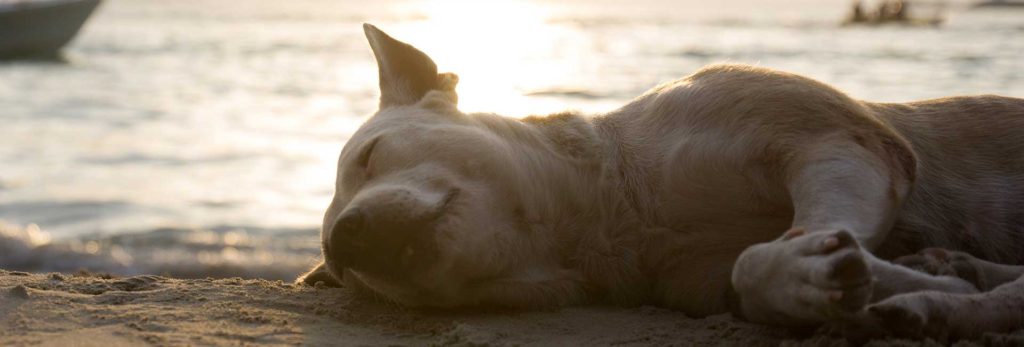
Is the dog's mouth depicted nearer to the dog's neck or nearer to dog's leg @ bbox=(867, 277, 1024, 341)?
the dog's neck

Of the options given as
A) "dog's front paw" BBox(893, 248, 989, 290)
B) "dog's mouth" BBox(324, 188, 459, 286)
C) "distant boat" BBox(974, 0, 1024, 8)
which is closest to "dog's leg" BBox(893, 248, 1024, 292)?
"dog's front paw" BBox(893, 248, 989, 290)

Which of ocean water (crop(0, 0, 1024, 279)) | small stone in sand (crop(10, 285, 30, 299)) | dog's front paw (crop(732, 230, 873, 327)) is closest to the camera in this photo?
dog's front paw (crop(732, 230, 873, 327))

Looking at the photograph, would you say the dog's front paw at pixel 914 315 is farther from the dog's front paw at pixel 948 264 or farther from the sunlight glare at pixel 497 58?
the sunlight glare at pixel 497 58

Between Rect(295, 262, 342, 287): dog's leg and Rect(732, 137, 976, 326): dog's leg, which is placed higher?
Rect(732, 137, 976, 326): dog's leg

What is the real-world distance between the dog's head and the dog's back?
1.22 metres

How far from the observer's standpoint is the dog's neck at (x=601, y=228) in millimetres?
3682

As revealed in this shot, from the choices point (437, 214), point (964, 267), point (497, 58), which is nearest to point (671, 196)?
point (437, 214)

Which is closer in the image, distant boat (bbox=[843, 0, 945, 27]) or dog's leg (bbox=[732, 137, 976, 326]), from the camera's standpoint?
dog's leg (bbox=[732, 137, 976, 326])

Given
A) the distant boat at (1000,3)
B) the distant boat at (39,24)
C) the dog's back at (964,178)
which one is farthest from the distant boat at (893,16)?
the dog's back at (964,178)

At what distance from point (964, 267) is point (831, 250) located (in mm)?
907

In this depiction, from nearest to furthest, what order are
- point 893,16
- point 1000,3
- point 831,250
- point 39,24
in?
point 831,250 < point 39,24 < point 893,16 < point 1000,3

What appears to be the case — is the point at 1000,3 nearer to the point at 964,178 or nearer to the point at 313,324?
the point at 964,178

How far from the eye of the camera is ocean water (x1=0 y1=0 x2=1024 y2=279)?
33.3ft

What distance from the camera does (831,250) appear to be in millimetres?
2645
